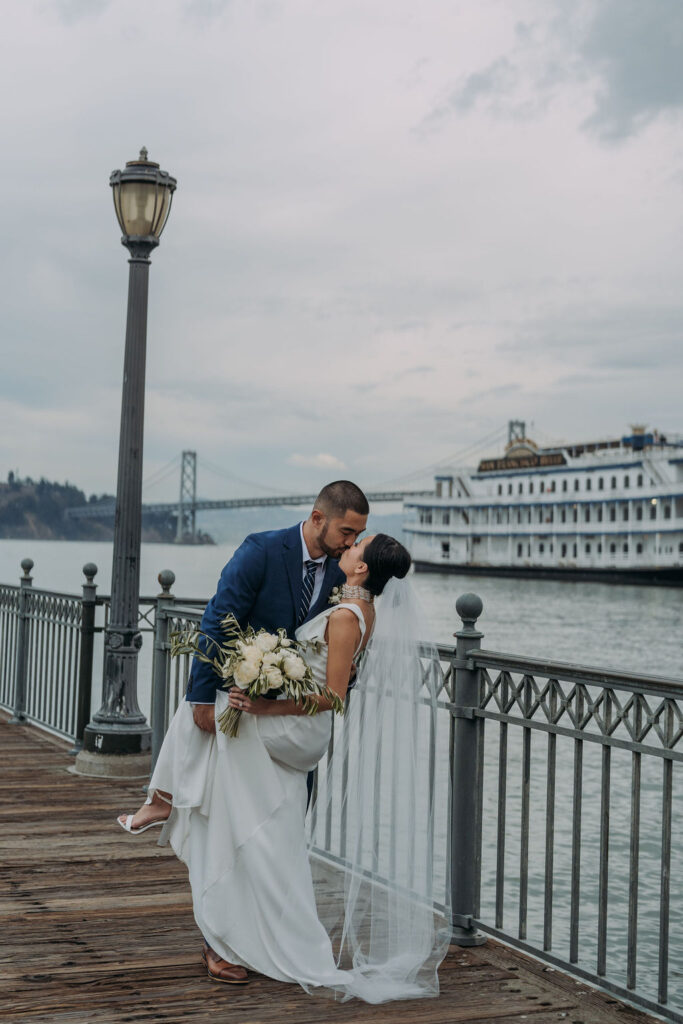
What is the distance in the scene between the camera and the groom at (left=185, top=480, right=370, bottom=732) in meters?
3.75

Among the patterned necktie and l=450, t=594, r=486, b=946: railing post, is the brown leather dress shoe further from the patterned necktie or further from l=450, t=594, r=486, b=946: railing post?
the patterned necktie

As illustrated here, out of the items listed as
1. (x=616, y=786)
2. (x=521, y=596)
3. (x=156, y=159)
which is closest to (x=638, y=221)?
(x=521, y=596)

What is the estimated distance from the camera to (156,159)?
24.6 ft

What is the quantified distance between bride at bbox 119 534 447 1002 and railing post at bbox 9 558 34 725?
5.60 metres

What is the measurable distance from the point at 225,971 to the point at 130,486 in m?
4.09

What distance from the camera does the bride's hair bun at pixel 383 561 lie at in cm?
362

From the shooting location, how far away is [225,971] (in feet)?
12.1

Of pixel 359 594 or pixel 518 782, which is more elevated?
pixel 359 594

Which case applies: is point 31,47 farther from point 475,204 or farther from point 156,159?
point 475,204

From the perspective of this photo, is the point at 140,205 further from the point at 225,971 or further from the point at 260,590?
the point at 225,971

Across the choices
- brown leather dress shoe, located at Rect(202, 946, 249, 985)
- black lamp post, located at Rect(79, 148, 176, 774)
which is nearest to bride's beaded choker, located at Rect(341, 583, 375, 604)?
brown leather dress shoe, located at Rect(202, 946, 249, 985)

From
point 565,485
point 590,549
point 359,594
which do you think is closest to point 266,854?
point 359,594

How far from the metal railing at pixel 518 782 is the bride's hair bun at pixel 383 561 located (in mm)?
523

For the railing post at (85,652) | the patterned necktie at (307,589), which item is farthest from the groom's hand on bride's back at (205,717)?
the railing post at (85,652)
